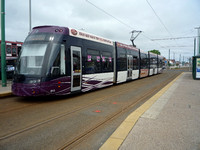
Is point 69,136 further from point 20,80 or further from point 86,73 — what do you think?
point 86,73

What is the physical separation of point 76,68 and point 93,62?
67.8 inches

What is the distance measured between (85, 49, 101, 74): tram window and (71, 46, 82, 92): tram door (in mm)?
726

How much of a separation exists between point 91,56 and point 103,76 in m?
1.76

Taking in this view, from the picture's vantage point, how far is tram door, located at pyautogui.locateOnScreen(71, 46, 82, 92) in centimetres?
796

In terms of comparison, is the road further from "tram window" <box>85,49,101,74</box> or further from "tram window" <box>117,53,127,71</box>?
"tram window" <box>117,53,127,71</box>

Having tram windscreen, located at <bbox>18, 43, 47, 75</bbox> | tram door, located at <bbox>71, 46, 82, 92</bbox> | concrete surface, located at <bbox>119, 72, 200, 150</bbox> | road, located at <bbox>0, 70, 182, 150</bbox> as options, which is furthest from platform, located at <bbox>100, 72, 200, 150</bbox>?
tram windscreen, located at <bbox>18, 43, 47, 75</bbox>

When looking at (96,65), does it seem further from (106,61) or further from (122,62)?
(122,62)

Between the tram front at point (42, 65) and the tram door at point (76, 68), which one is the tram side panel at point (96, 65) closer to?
the tram door at point (76, 68)

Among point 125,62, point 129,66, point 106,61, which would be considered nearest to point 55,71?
point 106,61

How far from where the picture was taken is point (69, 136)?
392 cm

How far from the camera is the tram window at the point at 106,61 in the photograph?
10825mm

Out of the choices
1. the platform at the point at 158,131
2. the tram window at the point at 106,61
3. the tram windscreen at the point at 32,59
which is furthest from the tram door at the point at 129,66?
the platform at the point at 158,131

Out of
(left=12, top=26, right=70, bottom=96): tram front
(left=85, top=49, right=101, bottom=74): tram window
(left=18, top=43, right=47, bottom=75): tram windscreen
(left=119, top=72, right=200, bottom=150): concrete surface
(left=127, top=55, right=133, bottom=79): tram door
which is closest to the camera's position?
(left=119, top=72, right=200, bottom=150): concrete surface

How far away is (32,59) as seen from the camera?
715 cm
